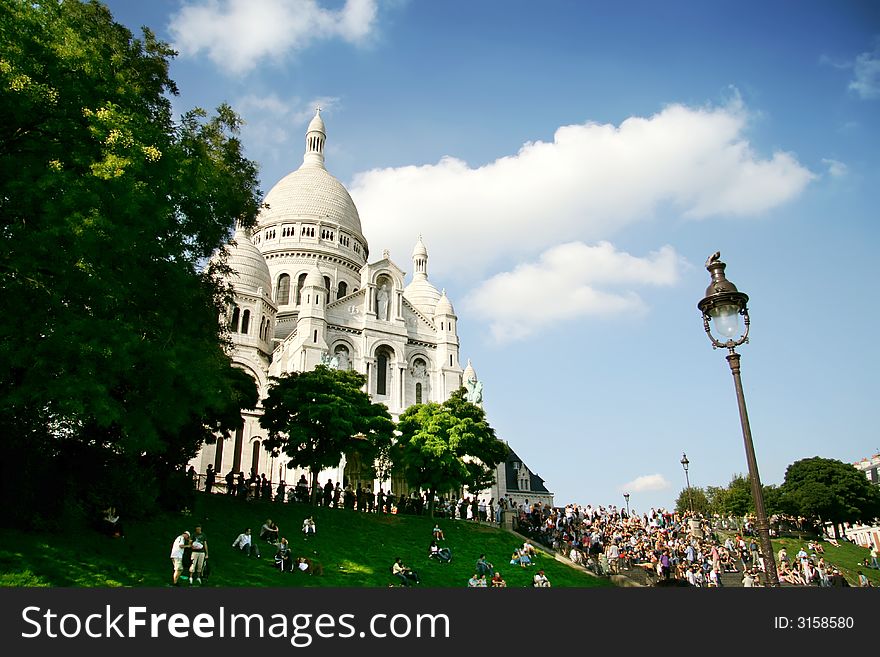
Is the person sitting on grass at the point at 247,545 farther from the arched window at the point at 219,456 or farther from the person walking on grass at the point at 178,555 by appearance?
the arched window at the point at 219,456

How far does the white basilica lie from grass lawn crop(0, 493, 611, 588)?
35.6ft

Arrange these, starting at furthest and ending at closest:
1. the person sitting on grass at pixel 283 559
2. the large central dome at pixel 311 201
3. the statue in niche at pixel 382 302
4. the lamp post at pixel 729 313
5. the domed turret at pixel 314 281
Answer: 1. the large central dome at pixel 311 201
2. the statue in niche at pixel 382 302
3. the domed turret at pixel 314 281
4. the person sitting on grass at pixel 283 559
5. the lamp post at pixel 729 313

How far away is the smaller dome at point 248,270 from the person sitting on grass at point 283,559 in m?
34.8

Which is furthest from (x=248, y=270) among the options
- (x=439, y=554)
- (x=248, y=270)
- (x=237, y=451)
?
(x=439, y=554)

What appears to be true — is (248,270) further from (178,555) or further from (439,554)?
(178,555)

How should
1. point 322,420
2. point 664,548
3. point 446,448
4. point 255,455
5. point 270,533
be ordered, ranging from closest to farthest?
point 270,533 → point 664,548 → point 322,420 → point 446,448 → point 255,455

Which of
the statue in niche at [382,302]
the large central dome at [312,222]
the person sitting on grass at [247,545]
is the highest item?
the large central dome at [312,222]

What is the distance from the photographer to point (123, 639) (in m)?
8.59

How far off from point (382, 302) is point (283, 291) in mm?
13592

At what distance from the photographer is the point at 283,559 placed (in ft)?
65.1

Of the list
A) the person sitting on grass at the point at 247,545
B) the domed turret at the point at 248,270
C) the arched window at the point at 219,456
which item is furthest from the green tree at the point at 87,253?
the domed turret at the point at 248,270

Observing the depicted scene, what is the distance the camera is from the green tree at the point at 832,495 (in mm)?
53094

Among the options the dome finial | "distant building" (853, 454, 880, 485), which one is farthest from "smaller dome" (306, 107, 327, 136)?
"distant building" (853, 454, 880, 485)

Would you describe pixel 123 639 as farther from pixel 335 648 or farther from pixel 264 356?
pixel 264 356
